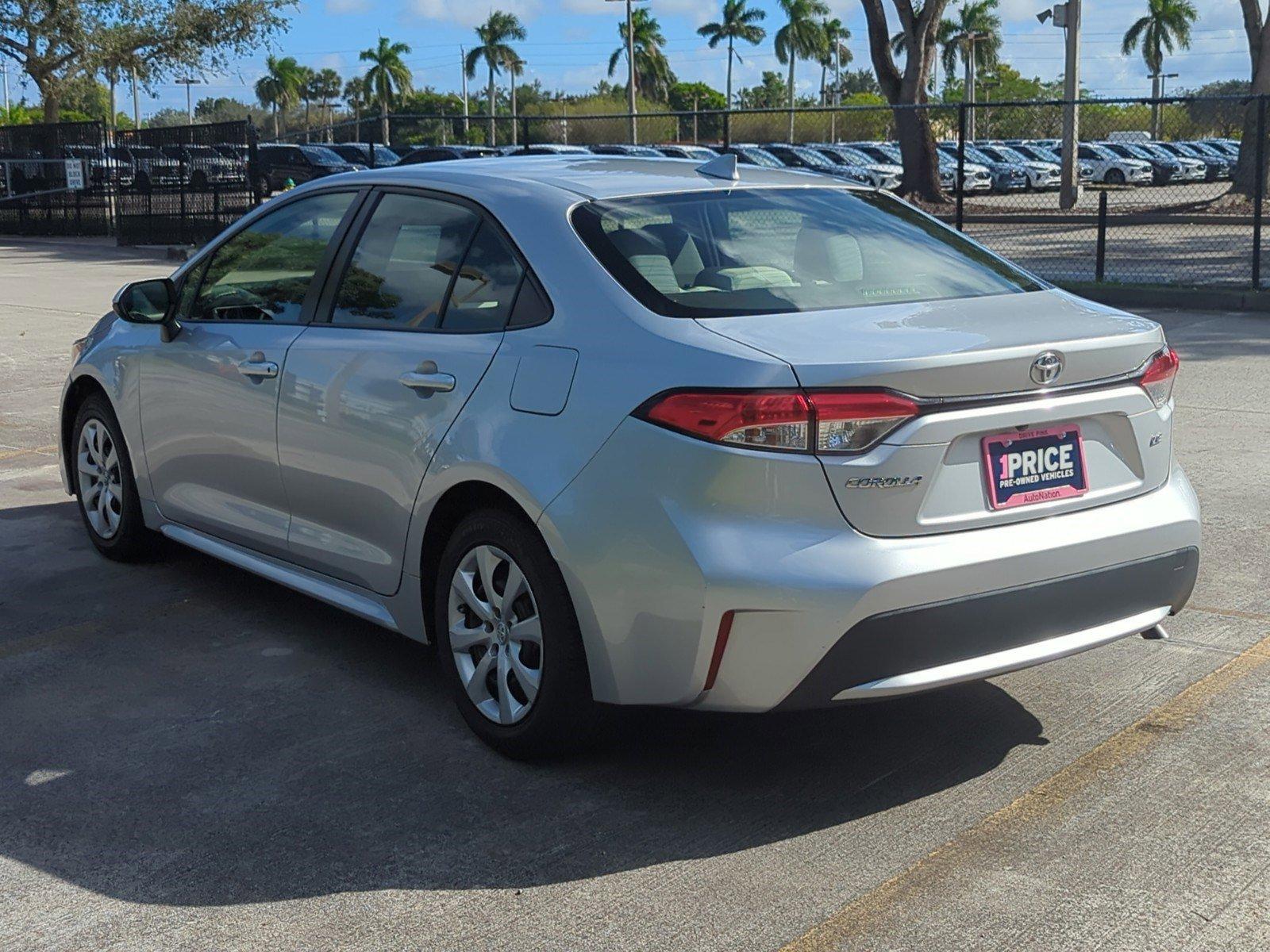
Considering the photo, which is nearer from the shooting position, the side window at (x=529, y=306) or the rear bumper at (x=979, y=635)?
the rear bumper at (x=979, y=635)

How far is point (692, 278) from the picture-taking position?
4.24 meters

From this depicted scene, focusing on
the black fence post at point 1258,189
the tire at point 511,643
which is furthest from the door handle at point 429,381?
the black fence post at point 1258,189

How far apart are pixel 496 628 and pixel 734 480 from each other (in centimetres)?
98

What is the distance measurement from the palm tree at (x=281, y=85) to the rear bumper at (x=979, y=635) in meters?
141

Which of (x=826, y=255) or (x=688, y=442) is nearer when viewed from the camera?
(x=688, y=442)

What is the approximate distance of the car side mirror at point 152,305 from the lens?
232 inches

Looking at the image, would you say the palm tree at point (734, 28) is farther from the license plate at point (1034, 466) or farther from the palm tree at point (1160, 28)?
the license plate at point (1034, 466)

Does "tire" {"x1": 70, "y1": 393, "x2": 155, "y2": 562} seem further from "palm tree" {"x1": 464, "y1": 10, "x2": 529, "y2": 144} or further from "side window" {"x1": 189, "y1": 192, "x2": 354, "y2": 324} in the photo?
"palm tree" {"x1": 464, "y1": 10, "x2": 529, "y2": 144}

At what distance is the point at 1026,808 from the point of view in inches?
155

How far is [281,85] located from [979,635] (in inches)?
5707

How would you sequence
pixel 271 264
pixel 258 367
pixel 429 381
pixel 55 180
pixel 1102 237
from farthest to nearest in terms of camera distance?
pixel 55 180 → pixel 1102 237 → pixel 271 264 → pixel 258 367 → pixel 429 381

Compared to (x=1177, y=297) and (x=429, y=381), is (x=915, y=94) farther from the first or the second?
(x=429, y=381)

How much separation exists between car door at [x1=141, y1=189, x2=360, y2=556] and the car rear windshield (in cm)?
123

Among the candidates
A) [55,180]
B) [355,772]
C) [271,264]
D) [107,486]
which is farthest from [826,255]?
[55,180]
